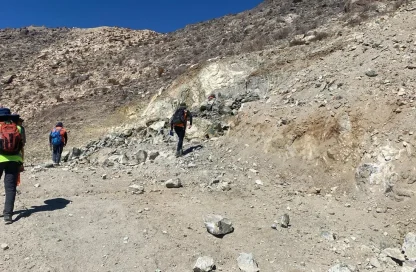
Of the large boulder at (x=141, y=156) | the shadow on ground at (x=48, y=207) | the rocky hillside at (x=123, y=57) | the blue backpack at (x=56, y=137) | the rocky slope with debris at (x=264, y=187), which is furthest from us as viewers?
the rocky hillside at (x=123, y=57)

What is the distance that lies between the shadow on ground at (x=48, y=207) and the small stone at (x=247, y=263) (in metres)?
3.38

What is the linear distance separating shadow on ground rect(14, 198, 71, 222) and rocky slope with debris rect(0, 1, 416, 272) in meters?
0.02

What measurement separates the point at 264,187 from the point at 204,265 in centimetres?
331

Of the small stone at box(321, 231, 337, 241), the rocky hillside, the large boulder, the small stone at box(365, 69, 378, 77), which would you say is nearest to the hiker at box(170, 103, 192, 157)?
the large boulder

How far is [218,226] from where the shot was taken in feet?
19.9

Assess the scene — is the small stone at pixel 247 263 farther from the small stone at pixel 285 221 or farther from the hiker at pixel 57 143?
the hiker at pixel 57 143

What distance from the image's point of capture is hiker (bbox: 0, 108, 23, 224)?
5.71m

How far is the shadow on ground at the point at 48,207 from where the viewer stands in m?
6.35

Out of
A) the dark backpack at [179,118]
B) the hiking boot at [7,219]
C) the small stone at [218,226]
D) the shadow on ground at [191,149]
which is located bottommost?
the small stone at [218,226]

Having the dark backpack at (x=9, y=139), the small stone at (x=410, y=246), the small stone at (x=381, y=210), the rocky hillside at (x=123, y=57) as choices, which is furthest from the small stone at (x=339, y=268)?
the rocky hillside at (x=123, y=57)

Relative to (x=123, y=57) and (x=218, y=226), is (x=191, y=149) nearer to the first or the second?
(x=218, y=226)

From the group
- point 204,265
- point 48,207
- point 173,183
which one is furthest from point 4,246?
point 173,183

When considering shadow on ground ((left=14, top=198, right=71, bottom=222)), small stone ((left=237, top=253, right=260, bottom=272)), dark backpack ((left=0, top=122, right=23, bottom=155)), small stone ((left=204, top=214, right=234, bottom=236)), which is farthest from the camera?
shadow on ground ((left=14, top=198, right=71, bottom=222))

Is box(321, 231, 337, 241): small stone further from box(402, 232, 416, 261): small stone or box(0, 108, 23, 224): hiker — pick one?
box(0, 108, 23, 224): hiker
